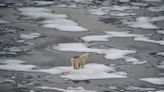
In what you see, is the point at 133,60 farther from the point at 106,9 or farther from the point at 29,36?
the point at 106,9

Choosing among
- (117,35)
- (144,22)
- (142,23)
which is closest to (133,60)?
(117,35)

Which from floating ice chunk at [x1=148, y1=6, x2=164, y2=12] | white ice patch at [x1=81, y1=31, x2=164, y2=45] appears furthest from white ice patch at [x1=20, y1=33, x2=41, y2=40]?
floating ice chunk at [x1=148, y1=6, x2=164, y2=12]

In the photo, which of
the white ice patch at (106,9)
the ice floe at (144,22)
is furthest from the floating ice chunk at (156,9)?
the ice floe at (144,22)

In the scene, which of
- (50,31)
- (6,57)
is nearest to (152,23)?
(50,31)

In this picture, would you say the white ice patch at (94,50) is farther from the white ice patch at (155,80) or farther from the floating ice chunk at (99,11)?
the floating ice chunk at (99,11)

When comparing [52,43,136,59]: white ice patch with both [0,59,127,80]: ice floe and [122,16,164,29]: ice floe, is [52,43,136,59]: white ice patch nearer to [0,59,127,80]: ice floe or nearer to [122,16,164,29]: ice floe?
[0,59,127,80]: ice floe

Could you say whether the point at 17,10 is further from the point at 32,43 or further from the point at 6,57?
the point at 6,57
